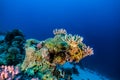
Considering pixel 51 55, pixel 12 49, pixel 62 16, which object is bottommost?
pixel 51 55

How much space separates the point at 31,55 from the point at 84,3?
136666 mm

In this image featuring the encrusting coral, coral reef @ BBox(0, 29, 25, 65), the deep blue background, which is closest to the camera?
the encrusting coral

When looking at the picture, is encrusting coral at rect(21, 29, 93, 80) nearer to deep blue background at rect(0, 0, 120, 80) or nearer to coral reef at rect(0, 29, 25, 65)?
coral reef at rect(0, 29, 25, 65)

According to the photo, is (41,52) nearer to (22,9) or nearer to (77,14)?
(77,14)

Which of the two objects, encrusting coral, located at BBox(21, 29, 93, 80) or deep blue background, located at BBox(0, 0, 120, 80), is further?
deep blue background, located at BBox(0, 0, 120, 80)

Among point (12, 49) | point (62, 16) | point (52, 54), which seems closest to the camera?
point (52, 54)

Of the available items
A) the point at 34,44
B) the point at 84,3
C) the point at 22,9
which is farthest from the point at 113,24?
the point at 34,44

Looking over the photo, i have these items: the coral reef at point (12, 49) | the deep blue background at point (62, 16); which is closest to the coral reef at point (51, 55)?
the coral reef at point (12, 49)

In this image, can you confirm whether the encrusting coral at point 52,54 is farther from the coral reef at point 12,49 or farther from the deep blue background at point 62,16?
the deep blue background at point 62,16

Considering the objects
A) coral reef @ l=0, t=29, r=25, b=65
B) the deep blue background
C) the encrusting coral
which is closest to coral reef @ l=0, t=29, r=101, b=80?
the encrusting coral

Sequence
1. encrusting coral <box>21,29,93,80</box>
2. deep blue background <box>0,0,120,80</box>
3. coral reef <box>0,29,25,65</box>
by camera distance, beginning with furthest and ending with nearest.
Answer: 1. deep blue background <box>0,0,120,80</box>
2. coral reef <box>0,29,25,65</box>
3. encrusting coral <box>21,29,93,80</box>

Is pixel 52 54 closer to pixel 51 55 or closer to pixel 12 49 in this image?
pixel 51 55

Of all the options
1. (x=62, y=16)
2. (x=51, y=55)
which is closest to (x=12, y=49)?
(x=51, y=55)

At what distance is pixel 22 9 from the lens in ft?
507
